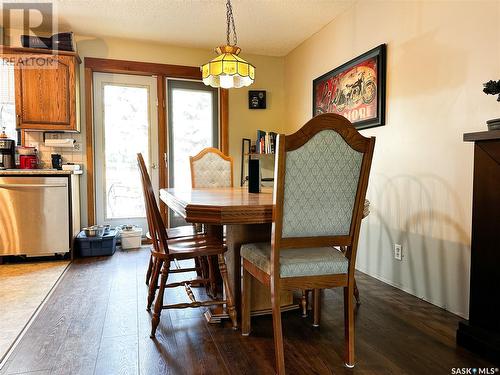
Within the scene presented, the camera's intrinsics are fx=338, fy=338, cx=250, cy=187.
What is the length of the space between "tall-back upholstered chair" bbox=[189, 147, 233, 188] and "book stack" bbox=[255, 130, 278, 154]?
0.95 metres

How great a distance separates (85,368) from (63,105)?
3.01m

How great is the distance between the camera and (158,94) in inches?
169

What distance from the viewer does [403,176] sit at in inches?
103

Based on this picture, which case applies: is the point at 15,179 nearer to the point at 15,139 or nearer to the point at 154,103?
the point at 15,139

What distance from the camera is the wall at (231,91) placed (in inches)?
158

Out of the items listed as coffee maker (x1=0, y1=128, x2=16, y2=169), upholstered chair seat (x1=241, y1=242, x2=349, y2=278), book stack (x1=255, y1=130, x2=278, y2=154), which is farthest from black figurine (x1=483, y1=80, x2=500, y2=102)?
coffee maker (x1=0, y1=128, x2=16, y2=169)

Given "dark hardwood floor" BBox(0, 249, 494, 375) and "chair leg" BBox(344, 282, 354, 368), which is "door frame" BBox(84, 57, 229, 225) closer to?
"dark hardwood floor" BBox(0, 249, 494, 375)

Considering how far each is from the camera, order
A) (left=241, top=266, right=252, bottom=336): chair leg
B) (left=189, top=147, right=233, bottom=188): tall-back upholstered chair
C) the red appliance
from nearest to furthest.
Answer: (left=241, top=266, right=252, bottom=336): chair leg, (left=189, top=147, right=233, bottom=188): tall-back upholstered chair, the red appliance

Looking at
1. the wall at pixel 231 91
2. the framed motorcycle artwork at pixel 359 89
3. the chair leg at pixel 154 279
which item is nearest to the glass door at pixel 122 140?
the wall at pixel 231 91

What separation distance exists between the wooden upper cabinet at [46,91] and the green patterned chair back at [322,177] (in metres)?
3.17

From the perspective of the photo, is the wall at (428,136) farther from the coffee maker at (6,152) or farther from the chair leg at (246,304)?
the coffee maker at (6,152)

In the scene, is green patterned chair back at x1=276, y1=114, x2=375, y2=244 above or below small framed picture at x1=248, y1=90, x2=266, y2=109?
below

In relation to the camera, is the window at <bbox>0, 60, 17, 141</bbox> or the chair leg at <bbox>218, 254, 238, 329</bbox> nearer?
the chair leg at <bbox>218, 254, 238, 329</bbox>

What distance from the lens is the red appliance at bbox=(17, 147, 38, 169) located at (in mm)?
3672
